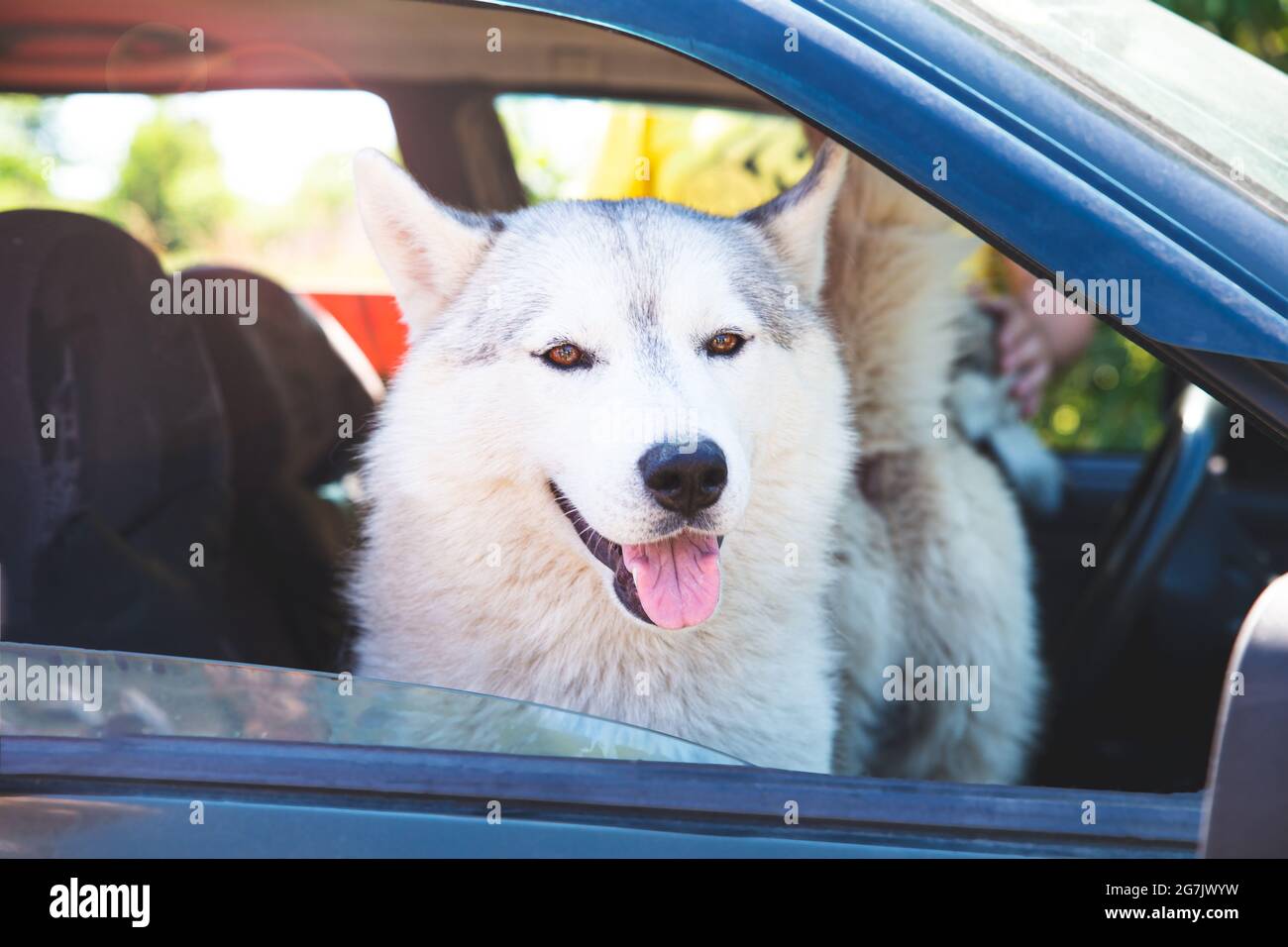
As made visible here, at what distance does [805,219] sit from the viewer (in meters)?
2.06

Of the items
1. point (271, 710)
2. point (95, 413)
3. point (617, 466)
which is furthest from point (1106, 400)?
point (271, 710)

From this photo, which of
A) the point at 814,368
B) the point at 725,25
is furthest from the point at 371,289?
the point at 725,25

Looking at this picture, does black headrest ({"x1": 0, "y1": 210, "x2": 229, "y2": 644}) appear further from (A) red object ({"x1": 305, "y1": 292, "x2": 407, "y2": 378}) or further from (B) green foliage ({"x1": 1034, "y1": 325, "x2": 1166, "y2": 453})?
(B) green foliage ({"x1": 1034, "y1": 325, "x2": 1166, "y2": 453})

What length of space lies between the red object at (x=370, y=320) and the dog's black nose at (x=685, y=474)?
7.61 feet

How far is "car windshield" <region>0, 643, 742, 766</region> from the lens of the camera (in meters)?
1.32

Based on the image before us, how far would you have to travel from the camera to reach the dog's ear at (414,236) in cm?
190

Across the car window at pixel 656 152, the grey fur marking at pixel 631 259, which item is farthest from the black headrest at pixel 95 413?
the car window at pixel 656 152

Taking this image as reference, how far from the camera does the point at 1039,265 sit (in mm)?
1202

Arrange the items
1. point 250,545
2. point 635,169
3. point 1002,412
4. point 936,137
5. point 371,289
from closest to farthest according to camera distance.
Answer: point 936,137 < point 250,545 < point 1002,412 < point 635,169 < point 371,289

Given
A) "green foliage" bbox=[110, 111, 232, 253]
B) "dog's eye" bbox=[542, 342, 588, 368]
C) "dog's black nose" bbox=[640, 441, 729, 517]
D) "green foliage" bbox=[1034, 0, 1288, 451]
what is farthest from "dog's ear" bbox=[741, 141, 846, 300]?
"green foliage" bbox=[110, 111, 232, 253]

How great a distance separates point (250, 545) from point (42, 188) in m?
1.98

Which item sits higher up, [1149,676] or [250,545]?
[250,545]

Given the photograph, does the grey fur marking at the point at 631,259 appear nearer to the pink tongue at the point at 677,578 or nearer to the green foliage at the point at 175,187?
the pink tongue at the point at 677,578

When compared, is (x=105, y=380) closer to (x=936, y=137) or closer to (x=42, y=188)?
(x=936, y=137)
